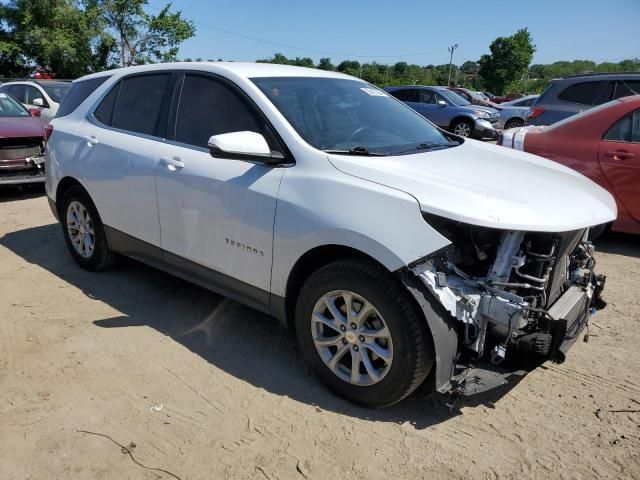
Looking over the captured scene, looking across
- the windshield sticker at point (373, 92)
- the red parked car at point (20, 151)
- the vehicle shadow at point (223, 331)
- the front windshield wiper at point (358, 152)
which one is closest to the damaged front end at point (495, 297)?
the vehicle shadow at point (223, 331)

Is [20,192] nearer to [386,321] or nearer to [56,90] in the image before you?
[56,90]

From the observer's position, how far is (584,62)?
8488 centimetres

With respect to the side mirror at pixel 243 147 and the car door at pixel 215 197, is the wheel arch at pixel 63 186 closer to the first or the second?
the car door at pixel 215 197

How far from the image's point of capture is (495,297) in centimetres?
250

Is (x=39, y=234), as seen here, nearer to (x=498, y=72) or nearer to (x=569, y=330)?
(x=569, y=330)

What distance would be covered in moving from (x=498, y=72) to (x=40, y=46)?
1568 inches

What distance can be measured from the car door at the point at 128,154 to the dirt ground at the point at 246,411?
0.69 metres

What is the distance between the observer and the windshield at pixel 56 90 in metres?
11.5

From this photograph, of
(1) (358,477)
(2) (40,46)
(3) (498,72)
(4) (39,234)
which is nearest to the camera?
(1) (358,477)

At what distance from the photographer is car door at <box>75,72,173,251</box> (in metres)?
3.88

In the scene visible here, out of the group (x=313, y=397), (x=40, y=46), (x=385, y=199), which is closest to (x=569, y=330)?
(x=385, y=199)

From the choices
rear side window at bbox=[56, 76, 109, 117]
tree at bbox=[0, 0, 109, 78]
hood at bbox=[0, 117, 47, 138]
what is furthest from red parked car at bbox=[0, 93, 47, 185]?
tree at bbox=[0, 0, 109, 78]

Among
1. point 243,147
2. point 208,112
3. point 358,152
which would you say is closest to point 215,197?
point 243,147

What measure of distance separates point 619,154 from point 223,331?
4111mm
